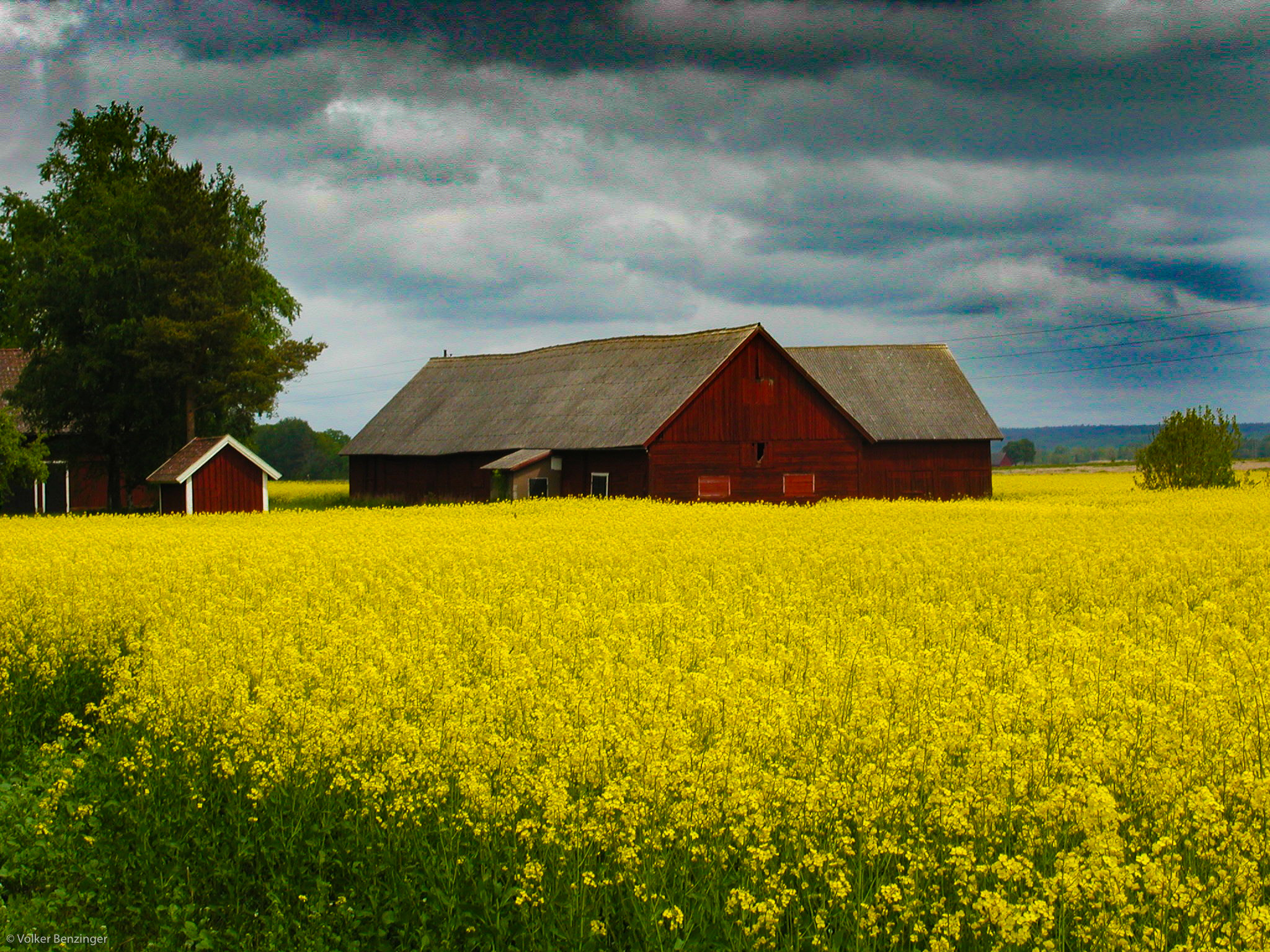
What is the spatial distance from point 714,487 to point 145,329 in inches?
866

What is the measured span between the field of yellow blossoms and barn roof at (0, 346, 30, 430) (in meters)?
43.3

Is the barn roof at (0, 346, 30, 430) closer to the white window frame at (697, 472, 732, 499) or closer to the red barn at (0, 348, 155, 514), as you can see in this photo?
the red barn at (0, 348, 155, 514)

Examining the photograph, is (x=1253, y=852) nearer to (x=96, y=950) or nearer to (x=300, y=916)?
(x=300, y=916)

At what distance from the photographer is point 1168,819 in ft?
20.2

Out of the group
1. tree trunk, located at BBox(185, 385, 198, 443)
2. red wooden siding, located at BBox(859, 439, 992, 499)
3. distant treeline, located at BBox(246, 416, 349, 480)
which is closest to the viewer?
tree trunk, located at BBox(185, 385, 198, 443)

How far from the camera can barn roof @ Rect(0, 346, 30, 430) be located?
50875mm

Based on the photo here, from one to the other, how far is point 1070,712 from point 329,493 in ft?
183


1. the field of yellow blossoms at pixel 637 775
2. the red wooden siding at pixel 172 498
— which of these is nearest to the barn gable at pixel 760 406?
the red wooden siding at pixel 172 498

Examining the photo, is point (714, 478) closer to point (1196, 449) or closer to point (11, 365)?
A: point (1196, 449)

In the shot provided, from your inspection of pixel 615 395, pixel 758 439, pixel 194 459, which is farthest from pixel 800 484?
pixel 194 459

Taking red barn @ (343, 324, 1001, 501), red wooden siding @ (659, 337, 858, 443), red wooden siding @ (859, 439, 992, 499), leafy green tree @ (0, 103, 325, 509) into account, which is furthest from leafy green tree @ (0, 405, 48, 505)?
red wooden siding @ (859, 439, 992, 499)

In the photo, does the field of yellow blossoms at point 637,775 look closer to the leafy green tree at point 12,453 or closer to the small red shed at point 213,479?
the leafy green tree at point 12,453

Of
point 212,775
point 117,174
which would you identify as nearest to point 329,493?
point 117,174

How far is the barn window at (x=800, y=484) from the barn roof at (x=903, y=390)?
1119 cm
